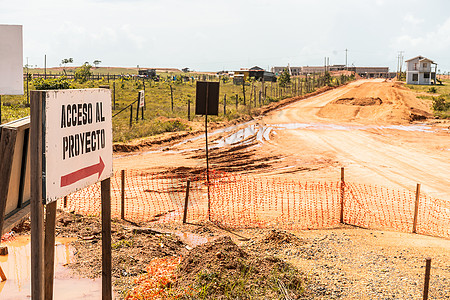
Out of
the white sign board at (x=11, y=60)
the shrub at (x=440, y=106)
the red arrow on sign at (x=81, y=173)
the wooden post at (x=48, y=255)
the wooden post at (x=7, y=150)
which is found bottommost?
the wooden post at (x=48, y=255)

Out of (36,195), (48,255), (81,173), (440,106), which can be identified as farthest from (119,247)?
(440,106)

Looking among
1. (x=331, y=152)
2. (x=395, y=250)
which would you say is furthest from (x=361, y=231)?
(x=331, y=152)

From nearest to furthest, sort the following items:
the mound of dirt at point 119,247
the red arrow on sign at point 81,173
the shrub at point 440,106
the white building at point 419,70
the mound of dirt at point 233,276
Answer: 1. the red arrow on sign at point 81,173
2. the mound of dirt at point 233,276
3. the mound of dirt at point 119,247
4. the shrub at point 440,106
5. the white building at point 419,70

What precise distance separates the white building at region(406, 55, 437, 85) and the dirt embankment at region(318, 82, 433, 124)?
45691 mm

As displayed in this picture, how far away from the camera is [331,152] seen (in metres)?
24.8

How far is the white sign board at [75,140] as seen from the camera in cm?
424

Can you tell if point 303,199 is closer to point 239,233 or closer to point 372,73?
point 239,233

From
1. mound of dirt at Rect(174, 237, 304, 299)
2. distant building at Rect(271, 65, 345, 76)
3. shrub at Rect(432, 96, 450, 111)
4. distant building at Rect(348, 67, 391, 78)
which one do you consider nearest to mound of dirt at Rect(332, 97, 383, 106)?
shrub at Rect(432, 96, 450, 111)

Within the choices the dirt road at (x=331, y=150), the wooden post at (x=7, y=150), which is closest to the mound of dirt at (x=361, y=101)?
the dirt road at (x=331, y=150)

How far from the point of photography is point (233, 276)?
303 inches

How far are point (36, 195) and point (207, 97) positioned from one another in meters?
12.8

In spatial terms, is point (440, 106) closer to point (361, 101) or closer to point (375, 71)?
point (361, 101)

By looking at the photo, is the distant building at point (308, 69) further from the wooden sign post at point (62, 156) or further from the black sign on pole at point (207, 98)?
the wooden sign post at point (62, 156)

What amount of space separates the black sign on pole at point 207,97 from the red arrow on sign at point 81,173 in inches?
453
